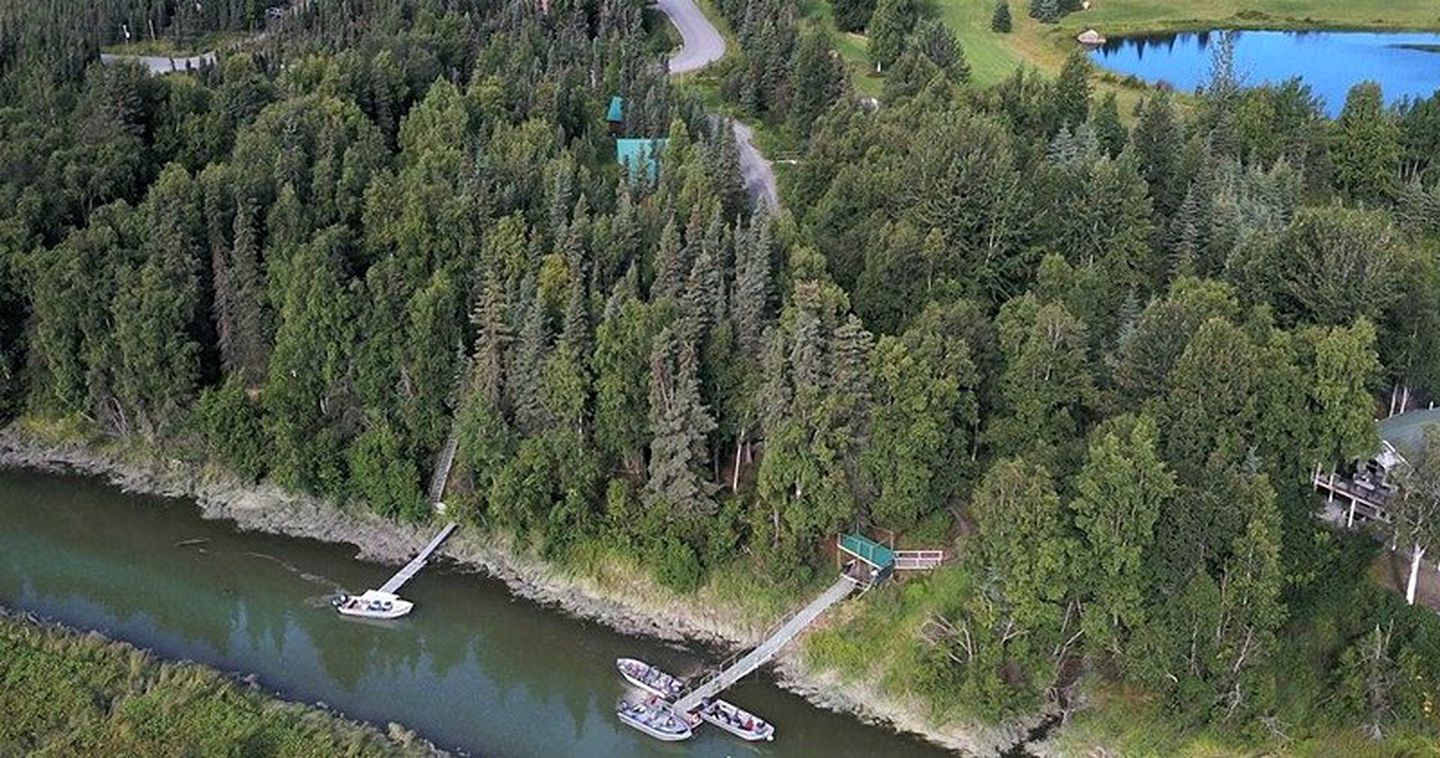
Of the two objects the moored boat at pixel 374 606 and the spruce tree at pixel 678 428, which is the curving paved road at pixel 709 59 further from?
the moored boat at pixel 374 606

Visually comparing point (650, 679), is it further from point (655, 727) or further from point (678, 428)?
point (678, 428)

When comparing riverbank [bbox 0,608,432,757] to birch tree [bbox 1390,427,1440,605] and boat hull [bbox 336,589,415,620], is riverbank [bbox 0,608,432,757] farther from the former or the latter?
birch tree [bbox 1390,427,1440,605]

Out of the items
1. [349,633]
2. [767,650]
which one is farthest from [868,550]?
[349,633]

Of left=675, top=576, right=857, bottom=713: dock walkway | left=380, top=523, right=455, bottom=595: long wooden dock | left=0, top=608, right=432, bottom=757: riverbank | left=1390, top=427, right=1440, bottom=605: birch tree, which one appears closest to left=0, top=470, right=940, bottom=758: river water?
left=380, top=523, right=455, bottom=595: long wooden dock

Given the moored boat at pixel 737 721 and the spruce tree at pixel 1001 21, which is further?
the spruce tree at pixel 1001 21

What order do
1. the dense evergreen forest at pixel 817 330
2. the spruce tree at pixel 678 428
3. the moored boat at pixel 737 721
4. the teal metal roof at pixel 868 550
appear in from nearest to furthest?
the dense evergreen forest at pixel 817 330 → the moored boat at pixel 737 721 → the teal metal roof at pixel 868 550 → the spruce tree at pixel 678 428

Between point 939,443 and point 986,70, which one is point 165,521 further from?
point 986,70

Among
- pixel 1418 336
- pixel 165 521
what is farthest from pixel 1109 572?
pixel 165 521

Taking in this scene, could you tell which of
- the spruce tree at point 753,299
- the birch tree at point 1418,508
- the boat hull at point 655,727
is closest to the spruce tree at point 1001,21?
the spruce tree at point 753,299
